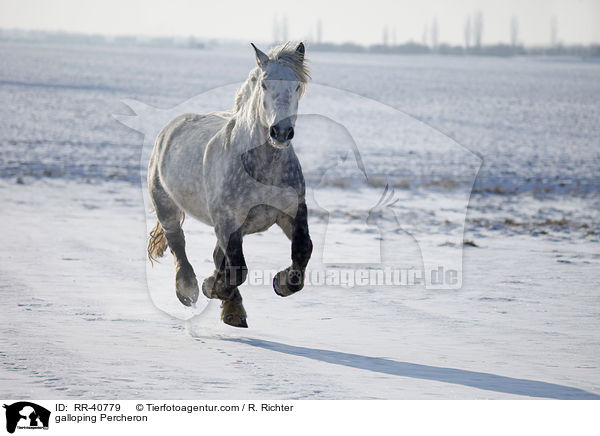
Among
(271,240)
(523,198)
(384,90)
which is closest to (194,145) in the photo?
(271,240)

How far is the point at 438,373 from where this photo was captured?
16.2 feet

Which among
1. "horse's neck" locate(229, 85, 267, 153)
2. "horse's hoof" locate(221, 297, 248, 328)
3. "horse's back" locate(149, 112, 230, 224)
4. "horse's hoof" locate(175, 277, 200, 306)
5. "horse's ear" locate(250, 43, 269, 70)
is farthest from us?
"horse's hoof" locate(175, 277, 200, 306)

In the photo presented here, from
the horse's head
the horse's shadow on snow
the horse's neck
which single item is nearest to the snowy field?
the horse's shadow on snow

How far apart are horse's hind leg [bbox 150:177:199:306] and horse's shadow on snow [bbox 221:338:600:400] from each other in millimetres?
559

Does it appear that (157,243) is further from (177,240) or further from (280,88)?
(280,88)

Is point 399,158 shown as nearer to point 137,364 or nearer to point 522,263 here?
point 522,263

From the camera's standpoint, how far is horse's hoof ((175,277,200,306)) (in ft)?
19.4

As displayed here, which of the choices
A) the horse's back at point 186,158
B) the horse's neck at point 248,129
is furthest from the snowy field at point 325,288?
the horse's neck at point 248,129

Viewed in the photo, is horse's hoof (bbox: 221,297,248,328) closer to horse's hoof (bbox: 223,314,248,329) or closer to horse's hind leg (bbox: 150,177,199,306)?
horse's hoof (bbox: 223,314,248,329)

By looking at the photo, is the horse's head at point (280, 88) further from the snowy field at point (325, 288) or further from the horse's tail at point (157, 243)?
the horse's tail at point (157, 243)

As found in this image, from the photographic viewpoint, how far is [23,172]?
1392 centimetres

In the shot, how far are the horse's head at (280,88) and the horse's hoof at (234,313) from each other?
117 cm
